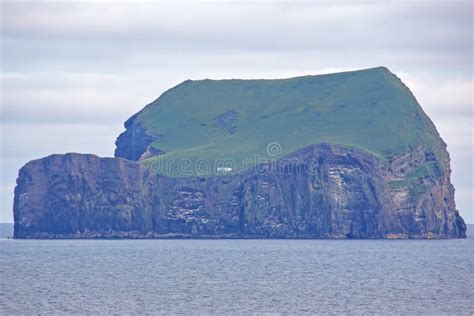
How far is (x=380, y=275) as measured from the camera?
446 ft

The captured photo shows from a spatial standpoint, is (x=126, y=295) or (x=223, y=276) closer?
(x=126, y=295)

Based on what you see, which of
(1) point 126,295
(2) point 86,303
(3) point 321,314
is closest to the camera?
(3) point 321,314

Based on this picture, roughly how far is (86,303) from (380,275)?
4635 centimetres

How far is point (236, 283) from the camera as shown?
122312 mm

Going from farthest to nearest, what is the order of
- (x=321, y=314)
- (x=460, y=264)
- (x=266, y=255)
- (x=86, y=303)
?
(x=266, y=255), (x=460, y=264), (x=86, y=303), (x=321, y=314)

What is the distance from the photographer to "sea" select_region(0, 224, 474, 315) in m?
98.8

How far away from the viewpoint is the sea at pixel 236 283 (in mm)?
98750

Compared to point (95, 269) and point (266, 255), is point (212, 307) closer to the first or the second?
point (95, 269)

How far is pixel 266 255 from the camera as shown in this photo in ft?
586

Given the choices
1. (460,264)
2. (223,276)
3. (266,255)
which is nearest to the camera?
(223,276)

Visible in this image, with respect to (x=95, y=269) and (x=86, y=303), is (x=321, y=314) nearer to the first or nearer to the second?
(x=86, y=303)

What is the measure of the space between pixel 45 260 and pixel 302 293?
210 ft

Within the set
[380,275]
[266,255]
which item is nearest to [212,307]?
[380,275]

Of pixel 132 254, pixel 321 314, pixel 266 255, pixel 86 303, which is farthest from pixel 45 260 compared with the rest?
pixel 321 314
